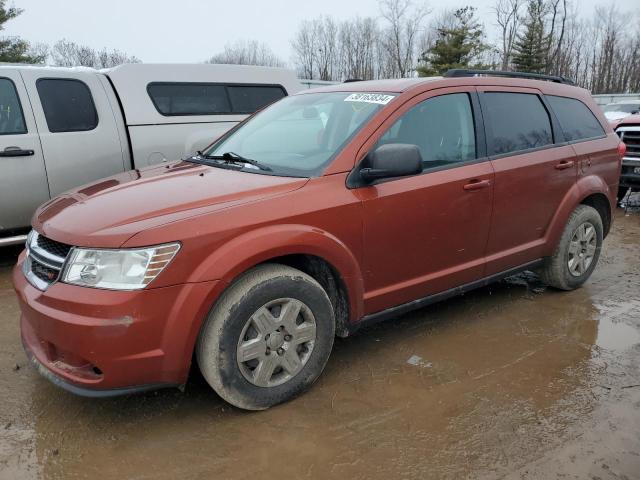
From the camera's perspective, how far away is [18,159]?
16.0ft

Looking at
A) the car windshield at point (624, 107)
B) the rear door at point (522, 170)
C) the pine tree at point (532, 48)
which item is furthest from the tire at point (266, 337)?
the pine tree at point (532, 48)

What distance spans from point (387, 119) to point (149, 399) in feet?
7.03

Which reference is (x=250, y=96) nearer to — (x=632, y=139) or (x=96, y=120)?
(x=96, y=120)

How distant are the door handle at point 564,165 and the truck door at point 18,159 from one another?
4659 mm

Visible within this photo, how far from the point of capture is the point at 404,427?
263 centimetres

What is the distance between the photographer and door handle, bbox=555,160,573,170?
402 centimetres

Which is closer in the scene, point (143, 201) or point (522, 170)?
point (143, 201)

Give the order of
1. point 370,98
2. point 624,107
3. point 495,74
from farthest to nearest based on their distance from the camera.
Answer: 1. point 624,107
2. point 495,74
3. point 370,98

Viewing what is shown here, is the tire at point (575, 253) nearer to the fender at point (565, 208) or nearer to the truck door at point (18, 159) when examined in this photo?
the fender at point (565, 208)

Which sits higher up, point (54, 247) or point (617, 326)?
point (54, 247)

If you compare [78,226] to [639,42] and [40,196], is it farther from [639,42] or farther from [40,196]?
[639,42]

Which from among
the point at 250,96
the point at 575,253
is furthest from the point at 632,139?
the point at 250,96

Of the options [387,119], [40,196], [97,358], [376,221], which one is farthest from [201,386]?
[40,196]

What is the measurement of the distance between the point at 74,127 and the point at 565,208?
4.70m
